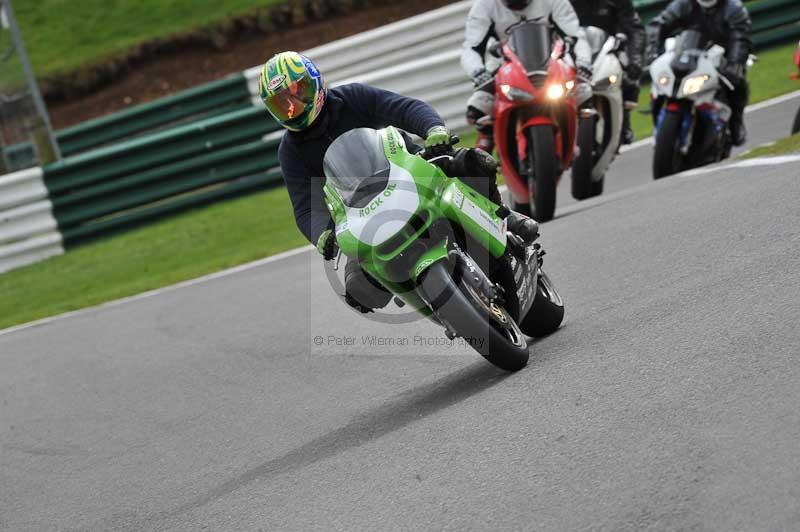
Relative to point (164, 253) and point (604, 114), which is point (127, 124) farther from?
point (604, 114)

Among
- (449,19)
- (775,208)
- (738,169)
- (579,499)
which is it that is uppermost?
(579,499)

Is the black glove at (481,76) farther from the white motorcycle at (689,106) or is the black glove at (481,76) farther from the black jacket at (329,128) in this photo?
the black jacket at (329,128)

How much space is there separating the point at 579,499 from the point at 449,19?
47.0 ft

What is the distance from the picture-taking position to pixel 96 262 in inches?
576

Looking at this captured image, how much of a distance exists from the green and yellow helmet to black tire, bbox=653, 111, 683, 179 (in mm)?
5357

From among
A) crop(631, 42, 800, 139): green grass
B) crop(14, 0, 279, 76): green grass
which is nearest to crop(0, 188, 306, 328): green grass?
crop(631, 42, 800, 139): green grass

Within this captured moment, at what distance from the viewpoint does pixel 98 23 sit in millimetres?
25609

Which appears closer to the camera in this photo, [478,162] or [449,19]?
[478,162]

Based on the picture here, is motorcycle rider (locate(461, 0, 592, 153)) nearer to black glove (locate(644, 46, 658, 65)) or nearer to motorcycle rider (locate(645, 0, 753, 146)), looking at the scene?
black glove (locate(644, 46, 658, 65))

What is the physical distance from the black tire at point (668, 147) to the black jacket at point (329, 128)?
485 centimetres

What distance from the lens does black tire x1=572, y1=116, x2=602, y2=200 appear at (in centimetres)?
1115

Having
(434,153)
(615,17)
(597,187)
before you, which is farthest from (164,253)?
(434,153)

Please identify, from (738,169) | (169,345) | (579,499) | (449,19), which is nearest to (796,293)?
(579,499)

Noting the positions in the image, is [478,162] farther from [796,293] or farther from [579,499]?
[579,499]
